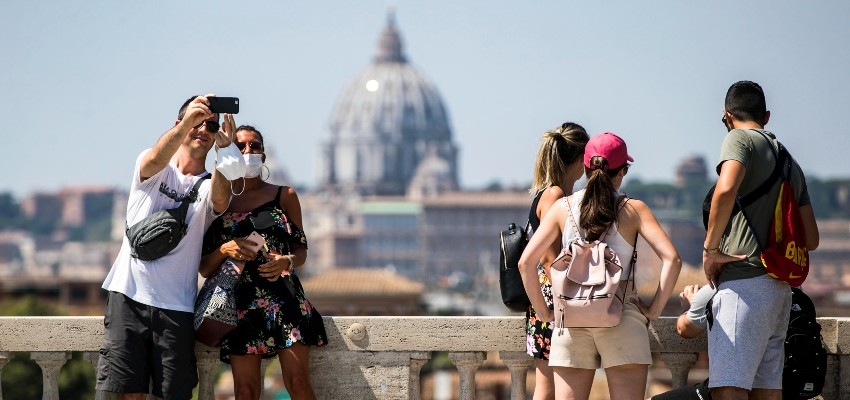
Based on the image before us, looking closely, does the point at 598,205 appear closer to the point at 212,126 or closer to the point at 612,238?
the point at 612,238

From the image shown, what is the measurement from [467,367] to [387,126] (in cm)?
18129

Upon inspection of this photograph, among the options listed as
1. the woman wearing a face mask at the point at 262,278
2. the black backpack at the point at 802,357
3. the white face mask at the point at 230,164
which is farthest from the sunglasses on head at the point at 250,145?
the black backpack at the point at 802,357

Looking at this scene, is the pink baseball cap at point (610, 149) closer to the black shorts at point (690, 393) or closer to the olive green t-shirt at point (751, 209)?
the olive green t-shirt at point (751, 209)

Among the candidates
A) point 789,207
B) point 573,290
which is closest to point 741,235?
point 789,207

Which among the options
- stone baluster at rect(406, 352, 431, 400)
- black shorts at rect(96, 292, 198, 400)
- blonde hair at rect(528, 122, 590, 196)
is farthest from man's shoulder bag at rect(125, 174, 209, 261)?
blonde hair at rect(528, 122, 590, 196)

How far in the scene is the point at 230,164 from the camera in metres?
5.98

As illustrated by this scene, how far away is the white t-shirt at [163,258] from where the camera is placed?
6.15 metres

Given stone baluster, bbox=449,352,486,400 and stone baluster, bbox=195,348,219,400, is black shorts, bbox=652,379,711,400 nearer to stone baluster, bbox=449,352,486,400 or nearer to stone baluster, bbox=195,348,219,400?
stone baluster, bbox=449,352,486,400

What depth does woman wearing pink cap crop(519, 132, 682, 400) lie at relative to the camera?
5742 mm

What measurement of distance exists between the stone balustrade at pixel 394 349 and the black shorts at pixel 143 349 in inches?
12.6

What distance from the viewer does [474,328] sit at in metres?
6.53

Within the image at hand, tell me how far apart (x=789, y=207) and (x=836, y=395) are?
1.01 m

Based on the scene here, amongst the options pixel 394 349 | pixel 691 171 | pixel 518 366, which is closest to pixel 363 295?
pixel 394 349

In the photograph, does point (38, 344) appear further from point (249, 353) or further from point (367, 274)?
point (367, 274)
